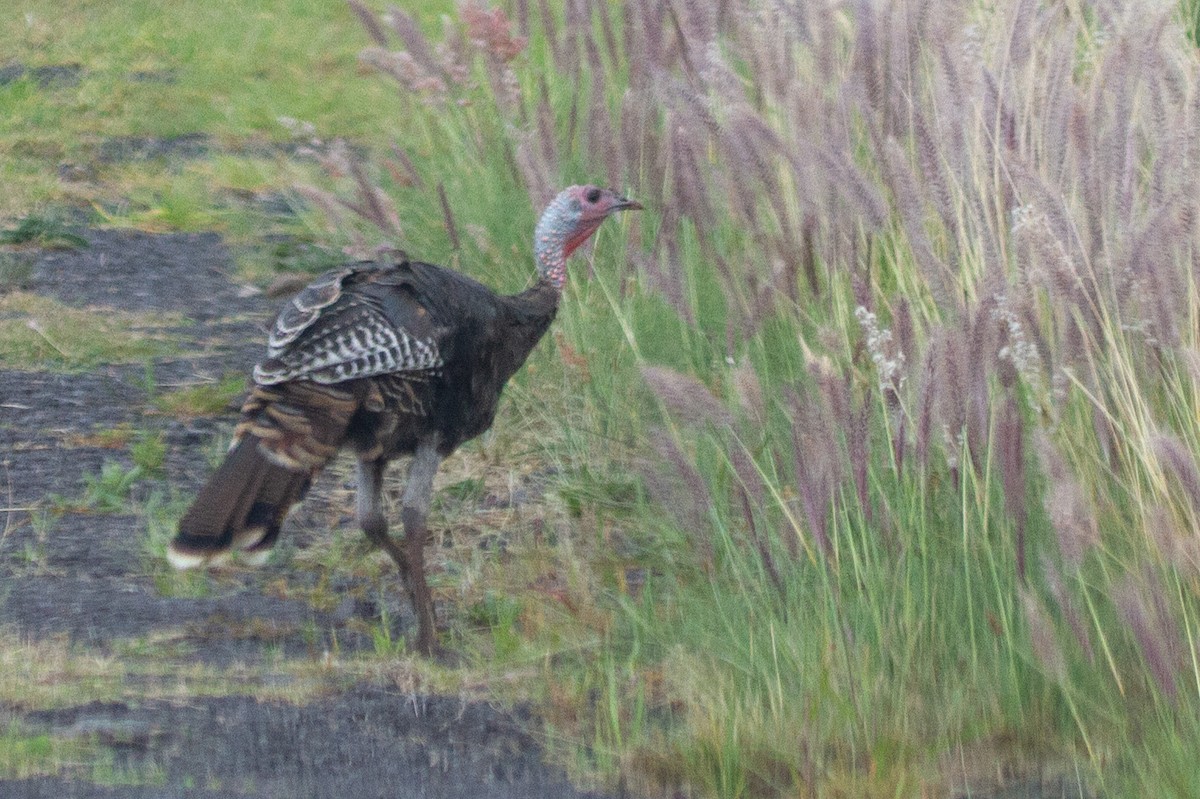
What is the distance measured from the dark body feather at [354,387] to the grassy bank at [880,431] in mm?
399

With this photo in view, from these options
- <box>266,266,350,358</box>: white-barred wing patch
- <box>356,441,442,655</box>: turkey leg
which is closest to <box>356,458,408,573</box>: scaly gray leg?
<box>356,441,442,655</box>: turkey leg

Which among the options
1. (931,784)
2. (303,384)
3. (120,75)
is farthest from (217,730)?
(120,75)

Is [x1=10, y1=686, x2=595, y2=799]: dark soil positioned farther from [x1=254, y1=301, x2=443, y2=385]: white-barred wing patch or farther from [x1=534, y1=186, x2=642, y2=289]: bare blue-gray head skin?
[x1=534, y1=186, x2=642, y2=289]: bare blue-gray head skin

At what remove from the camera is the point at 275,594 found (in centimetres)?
462

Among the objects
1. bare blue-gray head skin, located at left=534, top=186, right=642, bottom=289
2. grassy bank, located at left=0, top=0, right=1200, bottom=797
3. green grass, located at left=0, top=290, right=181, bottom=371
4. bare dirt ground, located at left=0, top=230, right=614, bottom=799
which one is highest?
grassy bank, located at left=0, top=0, right=1200, bottom=797

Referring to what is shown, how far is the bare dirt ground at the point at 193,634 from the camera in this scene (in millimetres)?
3488

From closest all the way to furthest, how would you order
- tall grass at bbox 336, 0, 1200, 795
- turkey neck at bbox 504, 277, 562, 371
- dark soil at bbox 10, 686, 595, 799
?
tall grass at bbox 336, 0, 1200, 795
dark soil at bbox 10, 686, 595, 799
turkey neck at bbox 504, 277, 562, 371

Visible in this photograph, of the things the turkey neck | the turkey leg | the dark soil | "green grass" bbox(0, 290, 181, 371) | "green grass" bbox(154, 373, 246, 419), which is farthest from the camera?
"green grass" bbox(0, 290, 181, 371)

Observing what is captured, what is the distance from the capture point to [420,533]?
14.8ft

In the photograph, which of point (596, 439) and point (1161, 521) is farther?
point (596, 439)

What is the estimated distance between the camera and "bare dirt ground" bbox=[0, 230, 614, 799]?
3488 millimetres

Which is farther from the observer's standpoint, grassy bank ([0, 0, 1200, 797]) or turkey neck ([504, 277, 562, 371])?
turkey neck ([504, 277, 562, 371])

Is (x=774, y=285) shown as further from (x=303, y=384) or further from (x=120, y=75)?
(x=120, y=75)

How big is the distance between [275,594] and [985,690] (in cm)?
191
